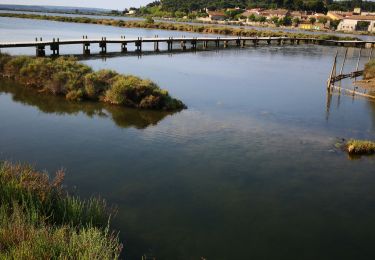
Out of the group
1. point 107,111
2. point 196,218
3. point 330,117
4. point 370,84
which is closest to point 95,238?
point 196,218

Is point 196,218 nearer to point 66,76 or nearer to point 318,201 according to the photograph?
point 318,201

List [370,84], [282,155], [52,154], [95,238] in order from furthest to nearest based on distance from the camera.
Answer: [370,84], [282,155], [52,154], [95,238]

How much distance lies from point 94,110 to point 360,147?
1219cm

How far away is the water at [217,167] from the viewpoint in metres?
9.56

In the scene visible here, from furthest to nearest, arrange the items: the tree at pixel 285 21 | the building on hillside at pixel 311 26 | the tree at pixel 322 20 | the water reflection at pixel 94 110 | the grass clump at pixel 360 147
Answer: the tree at pixel 285 21, the tree at pixel 322 20, the building on hillside at pixel 311 26, the water reflection at pixel 94 110, the grass clump at pixel 360 147

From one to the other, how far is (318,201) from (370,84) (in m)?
23.3

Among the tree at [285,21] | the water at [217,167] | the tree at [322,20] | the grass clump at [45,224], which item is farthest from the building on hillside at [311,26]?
the grass clump at [45,224]

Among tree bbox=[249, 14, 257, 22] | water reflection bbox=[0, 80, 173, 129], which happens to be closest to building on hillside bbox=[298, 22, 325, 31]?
tree bbox=[249, 14, 257, 22]

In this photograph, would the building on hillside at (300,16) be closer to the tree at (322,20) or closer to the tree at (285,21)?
the tree at (285,21)

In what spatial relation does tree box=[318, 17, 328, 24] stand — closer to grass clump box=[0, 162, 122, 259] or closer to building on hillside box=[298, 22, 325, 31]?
building on hillside box=[298, 22, 325, 31]

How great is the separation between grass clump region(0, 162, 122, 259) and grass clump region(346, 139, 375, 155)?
10036 mm

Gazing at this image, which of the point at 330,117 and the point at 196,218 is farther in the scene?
the point at 330,117

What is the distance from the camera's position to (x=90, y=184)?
11758 millimetres

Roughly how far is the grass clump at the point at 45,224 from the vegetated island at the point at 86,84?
37.9ft
